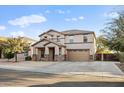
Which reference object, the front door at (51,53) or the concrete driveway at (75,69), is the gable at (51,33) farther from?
the concrete driveway at (75,69)

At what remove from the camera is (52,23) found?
69.4 ft

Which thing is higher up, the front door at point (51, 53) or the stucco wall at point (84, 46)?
the stucco wall at point (84, 46)

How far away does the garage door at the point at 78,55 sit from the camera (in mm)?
30047

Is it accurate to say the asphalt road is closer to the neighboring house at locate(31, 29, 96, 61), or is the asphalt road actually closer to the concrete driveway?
the concrete driveway

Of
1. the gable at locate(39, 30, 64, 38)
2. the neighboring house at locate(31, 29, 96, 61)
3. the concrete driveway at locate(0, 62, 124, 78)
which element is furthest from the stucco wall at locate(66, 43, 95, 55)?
the concrete driveway at locate(0, 62, 124, 78)

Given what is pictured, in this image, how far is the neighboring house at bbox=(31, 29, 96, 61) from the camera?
30.2 metres

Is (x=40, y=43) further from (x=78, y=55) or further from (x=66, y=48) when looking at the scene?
(x=78, y=55)

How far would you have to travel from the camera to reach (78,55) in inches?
1186

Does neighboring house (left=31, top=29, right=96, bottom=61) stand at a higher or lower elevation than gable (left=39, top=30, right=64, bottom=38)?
lower

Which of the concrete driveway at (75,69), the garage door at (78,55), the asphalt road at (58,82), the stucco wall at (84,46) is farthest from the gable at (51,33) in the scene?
the asphalt road at (58,82)

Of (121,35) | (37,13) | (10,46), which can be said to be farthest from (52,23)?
(121,35)

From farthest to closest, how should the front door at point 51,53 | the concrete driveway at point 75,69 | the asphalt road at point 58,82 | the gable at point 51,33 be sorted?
1. the front door at point 51,53
2. the gable at point 51,33
3. the concrete driveway at point 75,69
4. the asphalt road at point 58,82

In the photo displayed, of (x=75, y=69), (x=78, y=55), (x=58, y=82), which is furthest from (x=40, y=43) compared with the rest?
(x=58, y=82)
